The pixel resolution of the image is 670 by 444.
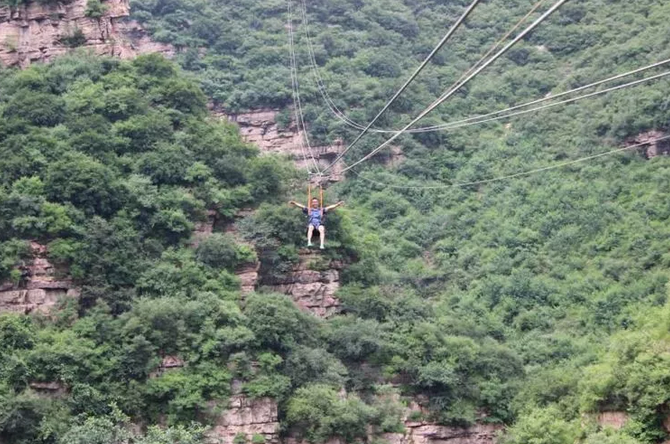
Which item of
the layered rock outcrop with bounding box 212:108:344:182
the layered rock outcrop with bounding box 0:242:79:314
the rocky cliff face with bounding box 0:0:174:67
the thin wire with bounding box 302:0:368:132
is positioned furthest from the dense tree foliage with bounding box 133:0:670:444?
the rocky cliff face with bounding box 0:0:174:67

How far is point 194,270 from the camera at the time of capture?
132ft

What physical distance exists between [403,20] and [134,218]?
35.9 metres

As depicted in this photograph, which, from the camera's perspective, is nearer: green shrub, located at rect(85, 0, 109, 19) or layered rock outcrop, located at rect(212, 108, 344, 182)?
green shrub, located at rect(85, 0, 109, 19)

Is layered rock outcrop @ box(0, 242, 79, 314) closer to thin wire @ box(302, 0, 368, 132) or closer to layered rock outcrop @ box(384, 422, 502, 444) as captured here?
layered rock outcrop @ box(384, 422, 502, 444)

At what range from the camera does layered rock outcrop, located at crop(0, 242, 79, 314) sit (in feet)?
124

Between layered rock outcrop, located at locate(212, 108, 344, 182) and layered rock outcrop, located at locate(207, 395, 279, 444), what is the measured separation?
2437 cm

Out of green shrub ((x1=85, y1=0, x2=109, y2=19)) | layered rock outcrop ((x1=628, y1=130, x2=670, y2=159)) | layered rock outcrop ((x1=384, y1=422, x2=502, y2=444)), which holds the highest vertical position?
green shrub ((x1=85, y1=0, x2=109, y2=19))

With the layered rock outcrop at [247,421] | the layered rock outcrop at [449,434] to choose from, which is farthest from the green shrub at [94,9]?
the layered rock outcrop at [449,434]

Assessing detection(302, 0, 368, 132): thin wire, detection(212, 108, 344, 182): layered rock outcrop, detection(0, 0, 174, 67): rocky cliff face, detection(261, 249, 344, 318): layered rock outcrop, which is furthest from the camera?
detection(212, 108, 344, 182): layered rock outcrop

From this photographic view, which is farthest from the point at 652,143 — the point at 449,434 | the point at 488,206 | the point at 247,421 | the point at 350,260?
the point at 247,421

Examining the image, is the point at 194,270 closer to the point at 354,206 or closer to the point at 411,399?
the point at 411,399

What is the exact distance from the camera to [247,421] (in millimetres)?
37781

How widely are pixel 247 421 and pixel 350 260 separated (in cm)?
951

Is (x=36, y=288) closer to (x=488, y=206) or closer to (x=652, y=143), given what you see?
(x=488, y=206)
